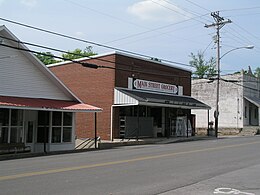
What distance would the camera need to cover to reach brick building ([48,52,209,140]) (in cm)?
3056

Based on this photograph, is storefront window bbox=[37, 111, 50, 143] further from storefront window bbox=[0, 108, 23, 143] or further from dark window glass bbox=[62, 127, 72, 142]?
storefront window bbox=[0, 108, 23, 143]

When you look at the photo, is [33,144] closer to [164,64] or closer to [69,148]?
[69,148]

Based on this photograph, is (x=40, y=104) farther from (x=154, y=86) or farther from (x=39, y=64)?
(x=154, y=86)

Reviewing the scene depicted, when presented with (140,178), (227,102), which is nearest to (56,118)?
(140,178)

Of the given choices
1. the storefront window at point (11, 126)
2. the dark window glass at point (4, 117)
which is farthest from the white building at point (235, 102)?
the dark window glass at point (4, 117)

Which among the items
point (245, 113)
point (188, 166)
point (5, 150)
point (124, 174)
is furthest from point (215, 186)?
point (245, 113)

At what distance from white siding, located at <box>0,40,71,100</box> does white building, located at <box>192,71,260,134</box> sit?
27609mm

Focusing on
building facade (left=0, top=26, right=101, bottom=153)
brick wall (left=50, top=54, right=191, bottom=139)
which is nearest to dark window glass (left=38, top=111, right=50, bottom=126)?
building facade (left=0, top=26, right=101, bottom=153)

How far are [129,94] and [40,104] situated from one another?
9.59 meters

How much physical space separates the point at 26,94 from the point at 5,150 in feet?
13.3

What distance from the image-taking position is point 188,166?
44.3 ft

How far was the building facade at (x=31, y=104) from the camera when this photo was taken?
21.1 metres

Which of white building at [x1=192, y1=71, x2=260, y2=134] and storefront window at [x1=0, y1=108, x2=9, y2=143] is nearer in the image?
storefront window at [x1=0, y1=108, x2=9, y2=143]

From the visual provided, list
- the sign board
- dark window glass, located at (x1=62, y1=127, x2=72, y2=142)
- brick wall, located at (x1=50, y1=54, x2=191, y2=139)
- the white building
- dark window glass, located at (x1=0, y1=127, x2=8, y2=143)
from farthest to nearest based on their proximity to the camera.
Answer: the white building → the sign board → brick wall, located at (x1=50, y1=54, x2=191, y2=139) → dark window glass, located at (x1=62, y1=127, x2=72, y2=142) → dark window glass, located at (x1=0, y1=127, x2=8, y2=143)
